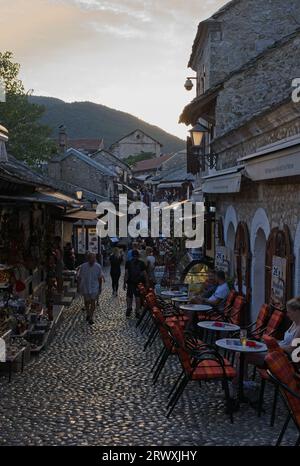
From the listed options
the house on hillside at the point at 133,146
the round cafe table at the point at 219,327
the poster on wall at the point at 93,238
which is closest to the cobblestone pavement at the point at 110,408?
the round cafe table at the point at 219,327

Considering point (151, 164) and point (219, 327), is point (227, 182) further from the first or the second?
point (151, 164)

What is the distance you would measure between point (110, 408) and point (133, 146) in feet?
343

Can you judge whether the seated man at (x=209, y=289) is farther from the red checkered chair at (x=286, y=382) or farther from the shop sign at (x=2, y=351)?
the red checkered chair at (x=286, y=382)

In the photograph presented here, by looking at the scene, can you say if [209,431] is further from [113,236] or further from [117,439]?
[113,236]

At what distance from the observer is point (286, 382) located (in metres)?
5.59

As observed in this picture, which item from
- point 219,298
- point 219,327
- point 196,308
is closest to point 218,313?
point 196,308

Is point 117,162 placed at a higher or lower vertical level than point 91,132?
lower

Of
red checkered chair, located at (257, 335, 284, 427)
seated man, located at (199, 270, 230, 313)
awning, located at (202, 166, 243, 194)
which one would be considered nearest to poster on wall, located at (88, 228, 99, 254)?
awning, located at (202, 166, 243, 194)

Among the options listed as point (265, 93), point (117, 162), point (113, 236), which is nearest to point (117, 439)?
point (265, 93)

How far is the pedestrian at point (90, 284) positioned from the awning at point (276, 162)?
492 centimetres

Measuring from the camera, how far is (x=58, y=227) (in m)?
23.2

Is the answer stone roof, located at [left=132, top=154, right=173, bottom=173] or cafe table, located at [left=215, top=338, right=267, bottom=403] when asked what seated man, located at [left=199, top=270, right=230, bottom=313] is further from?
stone roof, located at [left=132, top=154, right=173, bottom=173]
